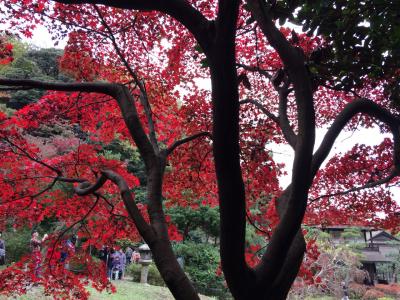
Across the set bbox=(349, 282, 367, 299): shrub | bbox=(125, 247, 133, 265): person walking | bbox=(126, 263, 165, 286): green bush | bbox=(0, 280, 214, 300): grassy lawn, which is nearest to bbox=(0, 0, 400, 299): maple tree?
bbox=(0, 280, 214, 300): grassy lawn

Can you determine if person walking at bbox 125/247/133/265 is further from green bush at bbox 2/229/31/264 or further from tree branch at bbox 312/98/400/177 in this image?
tree branch at bbox 312/98/400/177

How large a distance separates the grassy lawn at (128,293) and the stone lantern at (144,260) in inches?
18.3

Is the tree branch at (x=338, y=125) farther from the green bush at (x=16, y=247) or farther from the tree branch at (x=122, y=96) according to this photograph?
the green bush at (x=16, y=247)

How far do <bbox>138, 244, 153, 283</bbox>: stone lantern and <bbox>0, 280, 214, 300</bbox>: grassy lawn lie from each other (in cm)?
46

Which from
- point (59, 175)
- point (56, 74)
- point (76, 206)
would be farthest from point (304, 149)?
point (56, 74)

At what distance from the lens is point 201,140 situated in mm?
6824

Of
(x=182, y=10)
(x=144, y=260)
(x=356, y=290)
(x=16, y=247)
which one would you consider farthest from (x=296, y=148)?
(x=356, y=290)

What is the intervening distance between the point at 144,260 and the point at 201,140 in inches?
354

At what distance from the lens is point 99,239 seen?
20.6ft

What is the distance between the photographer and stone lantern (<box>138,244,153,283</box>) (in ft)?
46.8

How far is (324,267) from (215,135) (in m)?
17.1

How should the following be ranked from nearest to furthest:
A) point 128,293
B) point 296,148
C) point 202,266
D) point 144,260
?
point 296,148
point 128,293
point 144,260
point 202,266

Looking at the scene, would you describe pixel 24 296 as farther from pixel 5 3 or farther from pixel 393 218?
pixel 393 218

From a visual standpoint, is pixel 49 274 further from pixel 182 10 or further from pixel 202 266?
pixel 202 266
